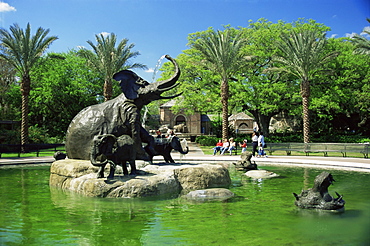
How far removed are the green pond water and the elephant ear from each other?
3.04 meters

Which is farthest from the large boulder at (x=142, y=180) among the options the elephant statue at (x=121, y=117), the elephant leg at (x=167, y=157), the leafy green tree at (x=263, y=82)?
the leafy green tree at (x=263, y=82)

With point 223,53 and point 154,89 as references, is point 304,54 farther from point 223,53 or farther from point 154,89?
point 154,89

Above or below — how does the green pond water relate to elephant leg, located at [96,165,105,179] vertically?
below

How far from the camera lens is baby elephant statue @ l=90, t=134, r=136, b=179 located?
7.79 meters

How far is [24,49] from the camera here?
2595 cm

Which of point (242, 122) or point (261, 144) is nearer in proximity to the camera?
point (261, 144)

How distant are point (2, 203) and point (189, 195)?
418cm

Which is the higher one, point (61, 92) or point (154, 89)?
point (61, 92)

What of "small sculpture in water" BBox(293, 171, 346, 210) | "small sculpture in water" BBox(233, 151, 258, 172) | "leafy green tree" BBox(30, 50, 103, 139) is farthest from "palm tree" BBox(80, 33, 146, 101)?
"small sculpture in water" BBox(293, 171, 346, 210)

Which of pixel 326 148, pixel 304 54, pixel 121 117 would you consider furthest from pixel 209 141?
pixel 121 117

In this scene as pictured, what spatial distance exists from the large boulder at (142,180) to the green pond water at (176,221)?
0.29 m

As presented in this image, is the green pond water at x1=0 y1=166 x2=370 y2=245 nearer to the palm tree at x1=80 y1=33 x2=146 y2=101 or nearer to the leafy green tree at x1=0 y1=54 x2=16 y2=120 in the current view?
the palm tree at x1=80 y1=33 x2=146 y2=101

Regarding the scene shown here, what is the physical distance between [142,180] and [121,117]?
6.83ft

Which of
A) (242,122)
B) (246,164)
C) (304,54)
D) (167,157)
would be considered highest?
(304,54)
